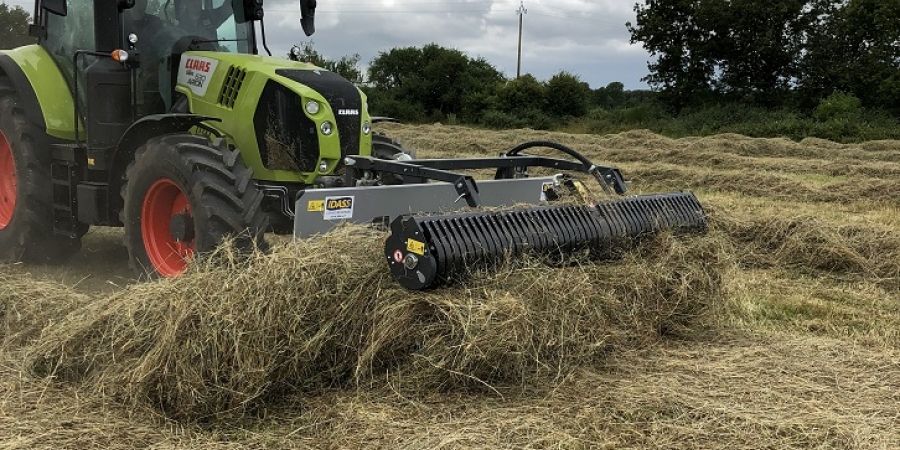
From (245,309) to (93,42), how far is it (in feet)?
10.2

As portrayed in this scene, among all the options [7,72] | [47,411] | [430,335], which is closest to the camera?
[47,411]

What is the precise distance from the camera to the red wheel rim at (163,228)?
4.85 m

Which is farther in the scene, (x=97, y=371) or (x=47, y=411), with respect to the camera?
(x=97, y=371)

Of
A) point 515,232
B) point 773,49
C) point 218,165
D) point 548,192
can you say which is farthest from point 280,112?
point 773,49

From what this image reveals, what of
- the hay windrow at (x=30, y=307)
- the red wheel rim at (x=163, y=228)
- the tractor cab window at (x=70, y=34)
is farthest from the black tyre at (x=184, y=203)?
the tractor cab window at (x=70, y=34)

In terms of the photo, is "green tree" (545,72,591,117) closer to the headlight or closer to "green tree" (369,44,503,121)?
"green tree" (369,44,503,121)

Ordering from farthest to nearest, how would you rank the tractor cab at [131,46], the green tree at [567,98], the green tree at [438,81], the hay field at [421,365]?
1. the green tree at [438,81]
2. the green tree at [567,98]
3. the tractor cab at [131,46]
4. the hay field at [421,365]

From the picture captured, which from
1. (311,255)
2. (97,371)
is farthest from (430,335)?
(97,371)

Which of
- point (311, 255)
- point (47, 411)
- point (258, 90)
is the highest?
point (258, 90)

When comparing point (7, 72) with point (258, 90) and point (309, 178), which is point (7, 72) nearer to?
point (258, 90)

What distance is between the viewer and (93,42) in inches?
217

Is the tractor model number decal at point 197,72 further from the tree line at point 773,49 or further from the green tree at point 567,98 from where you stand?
the green tree at point 567,98

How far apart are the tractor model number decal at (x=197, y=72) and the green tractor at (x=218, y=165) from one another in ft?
0.05

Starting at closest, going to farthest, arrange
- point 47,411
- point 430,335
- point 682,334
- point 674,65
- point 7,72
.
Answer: point 47,411 < point 430,335 < point 682,334 < point 7,72 < point 674,65
